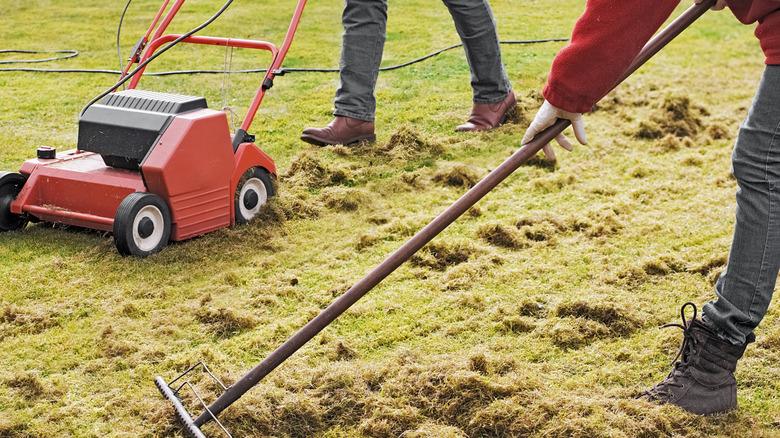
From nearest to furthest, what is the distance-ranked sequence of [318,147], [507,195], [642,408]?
[642,408], [507,195], [318,147]

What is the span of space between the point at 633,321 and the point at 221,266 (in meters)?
1.41

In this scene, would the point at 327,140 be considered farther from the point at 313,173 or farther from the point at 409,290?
the point at 409,290

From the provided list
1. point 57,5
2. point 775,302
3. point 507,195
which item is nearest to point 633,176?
point 507,195

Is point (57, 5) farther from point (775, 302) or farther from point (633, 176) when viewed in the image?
point (775, 302)

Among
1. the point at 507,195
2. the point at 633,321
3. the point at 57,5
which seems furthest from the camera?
the point at 57,5

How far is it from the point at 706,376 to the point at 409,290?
1025 mm

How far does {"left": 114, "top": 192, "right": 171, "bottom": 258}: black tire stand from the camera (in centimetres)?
274

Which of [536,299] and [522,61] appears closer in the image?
[536,299]

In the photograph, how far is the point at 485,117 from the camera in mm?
4309

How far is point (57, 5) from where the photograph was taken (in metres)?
8.23

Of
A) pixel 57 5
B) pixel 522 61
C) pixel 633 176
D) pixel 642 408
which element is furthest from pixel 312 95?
pixel 57 5

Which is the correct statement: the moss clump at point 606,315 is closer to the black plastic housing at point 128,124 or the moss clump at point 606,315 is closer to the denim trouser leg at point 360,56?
the black plastic housing at point 128,124

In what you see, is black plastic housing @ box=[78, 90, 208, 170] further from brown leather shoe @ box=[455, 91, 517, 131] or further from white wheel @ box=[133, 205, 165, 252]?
brown leather shoe @ box=[455, 91, 517, 131]

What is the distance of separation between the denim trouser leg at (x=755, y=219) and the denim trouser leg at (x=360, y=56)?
2.40 m
